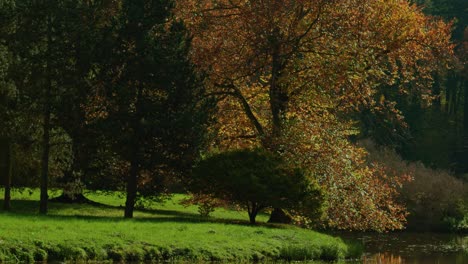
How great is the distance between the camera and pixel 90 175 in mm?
37812

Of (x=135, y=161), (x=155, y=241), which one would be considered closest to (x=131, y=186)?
(x=135, y=161)

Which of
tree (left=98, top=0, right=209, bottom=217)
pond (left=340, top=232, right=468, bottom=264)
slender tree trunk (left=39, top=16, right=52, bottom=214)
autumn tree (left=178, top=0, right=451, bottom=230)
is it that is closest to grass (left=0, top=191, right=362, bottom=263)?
pond (left=340, top=232, right=468, bottom=264)

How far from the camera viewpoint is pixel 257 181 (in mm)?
33625

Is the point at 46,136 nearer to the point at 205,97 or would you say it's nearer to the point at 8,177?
the point at 8,177

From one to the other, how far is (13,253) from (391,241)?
25030 millimetres

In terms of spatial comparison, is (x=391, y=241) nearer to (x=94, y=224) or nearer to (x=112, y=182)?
(x=112, y=182)

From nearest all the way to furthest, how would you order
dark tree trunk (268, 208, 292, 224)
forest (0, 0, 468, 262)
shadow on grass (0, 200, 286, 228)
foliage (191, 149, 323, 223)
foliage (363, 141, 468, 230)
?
foliage (191, 149, 323, 223) → forest (0, 0, 468, 262) → shadow on grass (0, 200, 286, 228) → dark tree trunk (268, 208, 292, 224) → foliage (363, 141, 468, 230)

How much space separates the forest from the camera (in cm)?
3453

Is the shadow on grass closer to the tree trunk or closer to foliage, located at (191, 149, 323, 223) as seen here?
the tree trunk

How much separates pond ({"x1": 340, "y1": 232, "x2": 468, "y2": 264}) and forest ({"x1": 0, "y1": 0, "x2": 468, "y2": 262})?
1517 mm

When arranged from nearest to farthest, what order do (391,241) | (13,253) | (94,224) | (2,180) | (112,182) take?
(13,253), (94,224), (112,182), (391,241), (2,180)

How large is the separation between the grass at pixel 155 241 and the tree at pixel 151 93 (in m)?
3.17

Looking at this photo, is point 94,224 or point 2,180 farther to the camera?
point 2,180

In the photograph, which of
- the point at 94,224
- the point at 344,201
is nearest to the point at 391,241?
the point at 344,201
